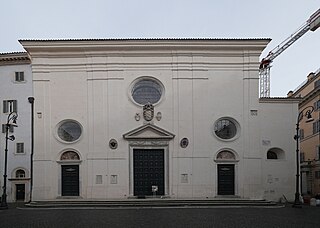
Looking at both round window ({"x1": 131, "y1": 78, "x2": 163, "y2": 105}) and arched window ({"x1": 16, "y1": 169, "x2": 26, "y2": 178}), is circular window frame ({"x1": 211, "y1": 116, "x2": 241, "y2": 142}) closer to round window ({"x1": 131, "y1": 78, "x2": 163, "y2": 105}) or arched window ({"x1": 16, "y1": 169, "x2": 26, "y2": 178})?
round window ({"x1": 131, "y1": 78, "x2": 163, "y2": 105})

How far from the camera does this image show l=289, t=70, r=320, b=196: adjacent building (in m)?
49.9

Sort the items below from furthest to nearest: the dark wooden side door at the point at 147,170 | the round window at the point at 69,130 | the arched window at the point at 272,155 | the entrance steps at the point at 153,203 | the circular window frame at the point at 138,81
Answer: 1. the arched window at the point at 272,155
2. the round window at the point at 69,130
3. the circular window frame at the point at 138,81
4. the dark wooden side door at the point at 147,170
5. the entrance steps at the point at 153,203

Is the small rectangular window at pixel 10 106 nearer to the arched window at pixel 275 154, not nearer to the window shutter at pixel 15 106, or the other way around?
the window shutter at pixel 15 106

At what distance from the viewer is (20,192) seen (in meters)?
37.6

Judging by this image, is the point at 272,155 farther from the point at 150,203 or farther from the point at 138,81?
the point at 138,81

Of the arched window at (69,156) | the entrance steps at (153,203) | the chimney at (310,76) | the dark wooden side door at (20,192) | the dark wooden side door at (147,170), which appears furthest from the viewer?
the chimney at (310,76)

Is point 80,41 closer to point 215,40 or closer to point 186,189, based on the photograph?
point 215,40

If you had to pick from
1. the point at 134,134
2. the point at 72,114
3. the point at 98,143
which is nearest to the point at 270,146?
the point at 134,134

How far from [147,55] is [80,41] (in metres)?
5.02

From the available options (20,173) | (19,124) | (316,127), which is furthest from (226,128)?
(316,127)

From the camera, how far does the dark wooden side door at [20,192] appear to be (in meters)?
37.5

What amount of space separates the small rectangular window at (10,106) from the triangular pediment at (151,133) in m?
9.40

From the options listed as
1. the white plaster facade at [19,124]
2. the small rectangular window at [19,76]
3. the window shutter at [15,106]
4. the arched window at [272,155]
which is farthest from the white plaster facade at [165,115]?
the window shutter at [15,106]

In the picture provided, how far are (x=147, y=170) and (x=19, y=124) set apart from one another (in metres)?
10.8
